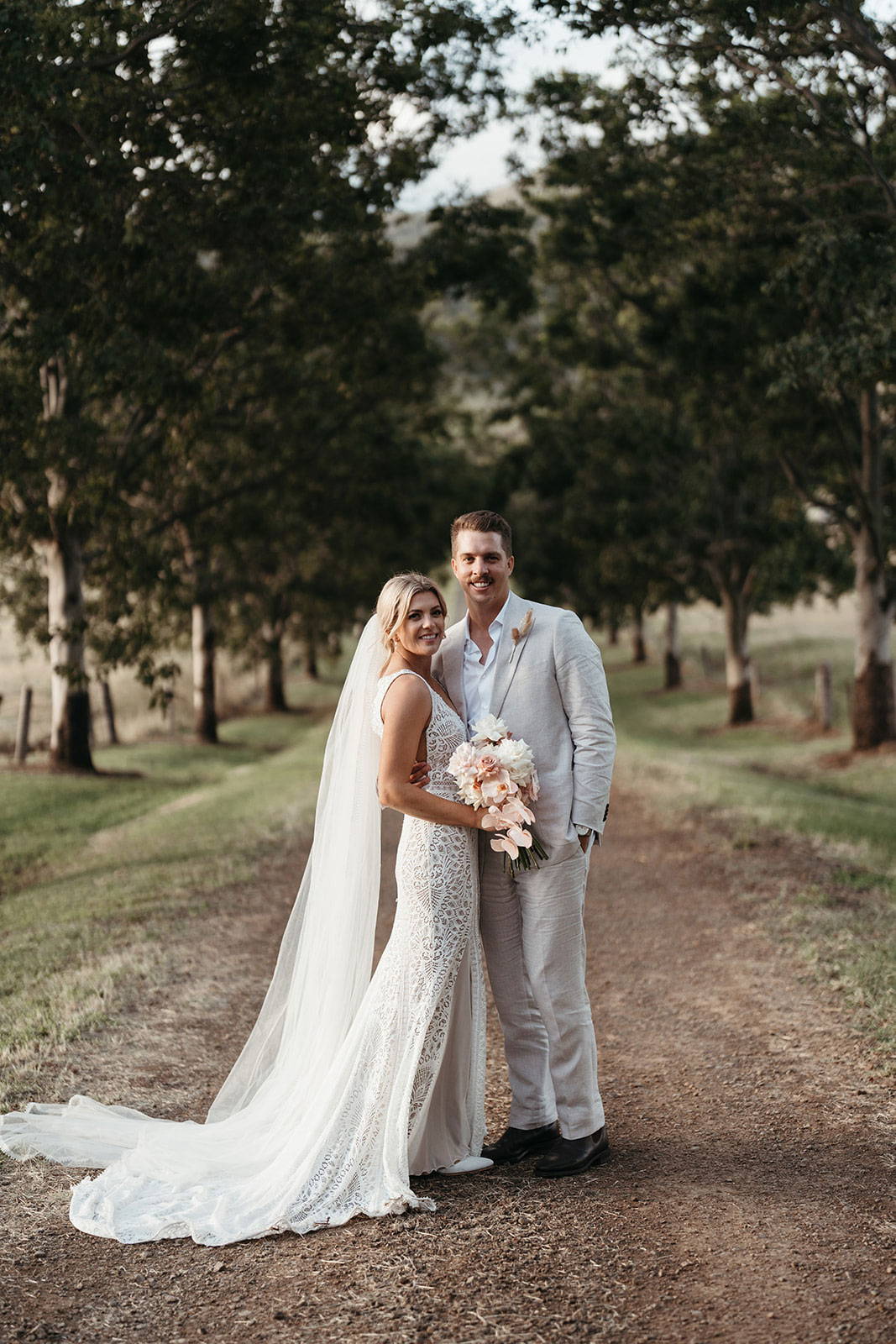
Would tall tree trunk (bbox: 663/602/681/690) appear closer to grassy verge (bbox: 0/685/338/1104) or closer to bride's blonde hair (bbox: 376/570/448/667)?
grassy verge (bbox: 0/685/338/1104)

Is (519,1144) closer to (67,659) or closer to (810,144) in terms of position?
(810,144)

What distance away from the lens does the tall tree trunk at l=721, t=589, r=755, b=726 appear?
96.6 feet

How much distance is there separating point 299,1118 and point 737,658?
26.2m

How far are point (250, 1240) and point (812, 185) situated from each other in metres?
15.3

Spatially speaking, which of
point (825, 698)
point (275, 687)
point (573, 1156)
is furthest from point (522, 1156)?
point (275, 687)

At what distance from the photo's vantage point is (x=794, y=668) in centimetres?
4369

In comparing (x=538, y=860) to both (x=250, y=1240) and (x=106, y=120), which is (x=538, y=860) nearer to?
(x=250, y=1240)

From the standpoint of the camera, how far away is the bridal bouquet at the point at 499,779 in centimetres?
464

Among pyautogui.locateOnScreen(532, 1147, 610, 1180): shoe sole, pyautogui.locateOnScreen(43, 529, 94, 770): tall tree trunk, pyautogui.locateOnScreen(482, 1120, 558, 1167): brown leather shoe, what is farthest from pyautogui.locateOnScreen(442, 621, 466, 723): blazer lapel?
pyautogui.locateOnScreen(43, 529, 94, 770): tall tree trunk

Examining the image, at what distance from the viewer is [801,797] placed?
1611cm

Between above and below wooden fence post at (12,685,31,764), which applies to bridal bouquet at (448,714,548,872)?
above

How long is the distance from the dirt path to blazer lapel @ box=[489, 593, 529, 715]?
77.0 inches

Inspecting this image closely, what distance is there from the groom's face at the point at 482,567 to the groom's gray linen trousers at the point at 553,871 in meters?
0.11

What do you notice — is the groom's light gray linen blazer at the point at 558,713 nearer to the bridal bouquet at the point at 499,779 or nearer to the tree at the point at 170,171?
the bridal bouquet at the point at 499,779
